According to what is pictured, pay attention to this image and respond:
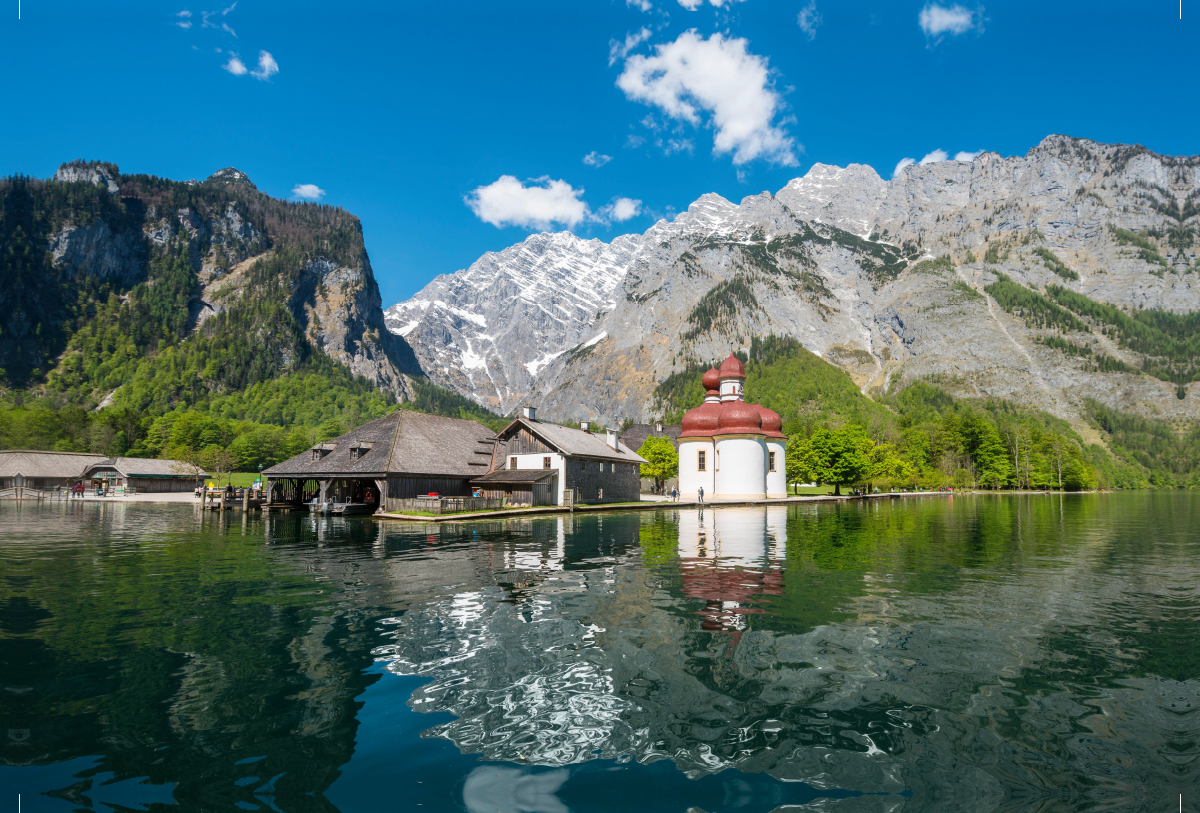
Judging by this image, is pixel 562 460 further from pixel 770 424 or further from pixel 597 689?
pixel 597 689

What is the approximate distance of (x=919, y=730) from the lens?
8.16 m

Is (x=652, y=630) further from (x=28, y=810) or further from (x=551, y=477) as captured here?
(x=551, y=477)

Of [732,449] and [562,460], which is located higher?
[732,449]

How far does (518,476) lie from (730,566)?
34598mm

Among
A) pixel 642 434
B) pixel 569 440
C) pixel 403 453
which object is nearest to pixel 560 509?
pixel 569 440

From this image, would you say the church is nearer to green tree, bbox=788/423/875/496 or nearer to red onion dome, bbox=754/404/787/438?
red onion dome, bbox=754/404/787/438

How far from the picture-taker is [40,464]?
8444 centimetres

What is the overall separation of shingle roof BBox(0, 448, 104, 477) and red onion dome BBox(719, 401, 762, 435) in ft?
288

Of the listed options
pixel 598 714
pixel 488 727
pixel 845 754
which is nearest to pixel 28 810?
pixel 488 727

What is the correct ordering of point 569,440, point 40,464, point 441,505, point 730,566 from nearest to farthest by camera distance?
point 730,566 < point 441,505 < point 569,440 < point 40,464

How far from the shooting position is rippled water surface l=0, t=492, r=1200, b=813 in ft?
22.1

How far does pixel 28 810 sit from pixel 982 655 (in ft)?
45.8

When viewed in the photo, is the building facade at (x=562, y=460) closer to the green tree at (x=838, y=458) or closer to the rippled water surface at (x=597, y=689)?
the rippled water surface at (x=597, y=689)

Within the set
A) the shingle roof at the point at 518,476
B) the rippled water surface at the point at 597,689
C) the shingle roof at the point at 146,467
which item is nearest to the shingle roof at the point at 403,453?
the shingle roof at the point at 518,476
